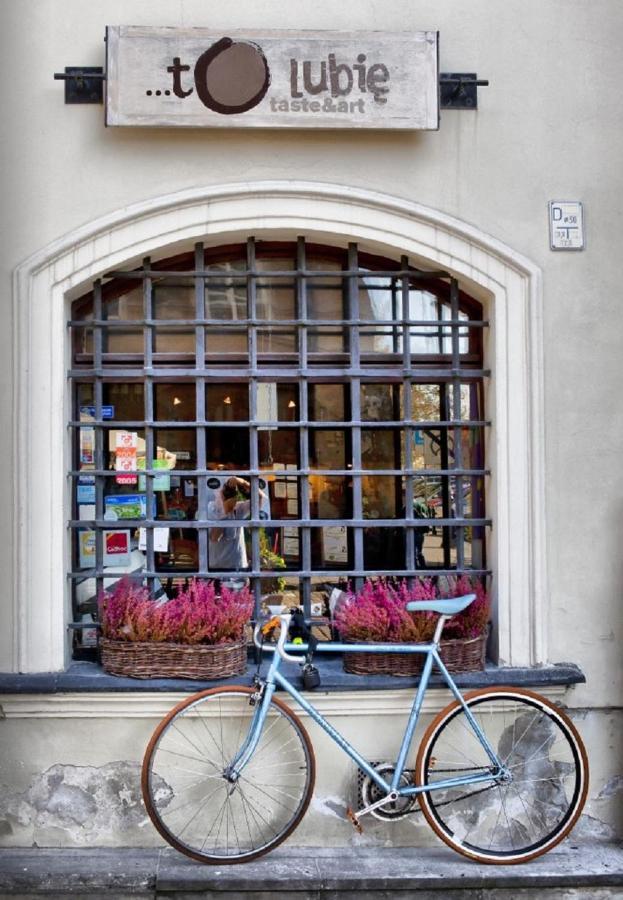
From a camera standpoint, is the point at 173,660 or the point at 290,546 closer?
the point at 173,660

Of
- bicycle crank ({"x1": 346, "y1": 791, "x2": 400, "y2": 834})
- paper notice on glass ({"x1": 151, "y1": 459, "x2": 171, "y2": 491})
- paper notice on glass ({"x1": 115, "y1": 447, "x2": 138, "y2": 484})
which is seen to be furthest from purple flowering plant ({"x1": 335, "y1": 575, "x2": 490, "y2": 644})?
paper notice on glass ({"x1": 115, "y1": 447, "x2": 138, "y2": 484})

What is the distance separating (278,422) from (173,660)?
136 cm

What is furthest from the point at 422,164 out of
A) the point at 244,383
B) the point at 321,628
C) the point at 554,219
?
the point at 321,628

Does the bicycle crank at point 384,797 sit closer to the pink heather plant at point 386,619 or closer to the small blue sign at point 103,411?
the pink heather plant at point 386,619

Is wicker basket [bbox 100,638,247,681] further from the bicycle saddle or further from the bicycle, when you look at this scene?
the bicycle saddle

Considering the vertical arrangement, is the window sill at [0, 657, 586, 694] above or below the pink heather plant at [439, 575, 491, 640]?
below

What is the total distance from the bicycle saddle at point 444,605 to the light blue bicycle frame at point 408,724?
0.18 metres

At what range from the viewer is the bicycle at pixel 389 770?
14.3ft

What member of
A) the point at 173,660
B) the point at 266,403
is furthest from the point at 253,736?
the point at 266,403

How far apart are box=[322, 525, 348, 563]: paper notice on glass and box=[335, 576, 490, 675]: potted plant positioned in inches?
12.8

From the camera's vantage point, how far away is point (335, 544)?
496 cm

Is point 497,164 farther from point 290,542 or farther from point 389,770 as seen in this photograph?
point 389,770

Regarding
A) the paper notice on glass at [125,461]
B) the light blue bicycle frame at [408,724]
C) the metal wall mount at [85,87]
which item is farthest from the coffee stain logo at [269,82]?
the light blue bicycle frame at [408,724]

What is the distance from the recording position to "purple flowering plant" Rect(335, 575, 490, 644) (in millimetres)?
4547
